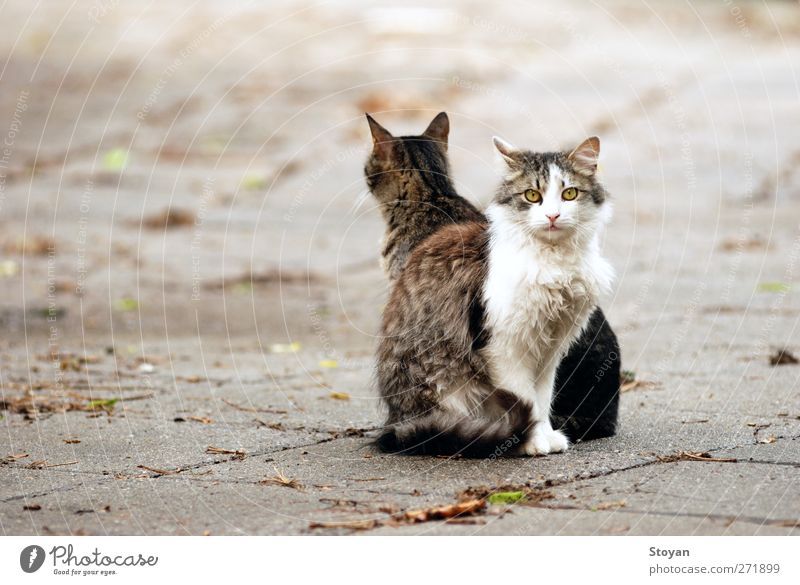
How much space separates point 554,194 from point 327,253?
5330 millimetres

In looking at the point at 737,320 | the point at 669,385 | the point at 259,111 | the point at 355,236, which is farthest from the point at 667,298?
the point at 259,111

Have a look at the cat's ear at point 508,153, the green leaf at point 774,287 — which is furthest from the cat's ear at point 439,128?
the green leaf at point 774,287

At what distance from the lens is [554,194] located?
3.73 m

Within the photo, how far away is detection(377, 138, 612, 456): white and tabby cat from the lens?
3723 millimetres

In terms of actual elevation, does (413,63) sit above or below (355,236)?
above

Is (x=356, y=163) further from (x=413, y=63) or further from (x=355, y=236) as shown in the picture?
(x=413, y=63)

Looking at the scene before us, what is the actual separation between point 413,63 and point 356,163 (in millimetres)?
3946

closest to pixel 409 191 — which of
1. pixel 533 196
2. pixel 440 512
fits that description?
pixel 533 196

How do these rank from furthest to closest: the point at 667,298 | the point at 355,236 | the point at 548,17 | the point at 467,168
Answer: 1. the point at 548,17
2. the point at 467,168
3. the point at 355,236
4. the point at 667,298

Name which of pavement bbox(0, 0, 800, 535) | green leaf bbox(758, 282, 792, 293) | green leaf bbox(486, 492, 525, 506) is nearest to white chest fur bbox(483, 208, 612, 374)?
pavement bbox(0, 0, 800, 535)

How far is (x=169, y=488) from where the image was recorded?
11.5 feet

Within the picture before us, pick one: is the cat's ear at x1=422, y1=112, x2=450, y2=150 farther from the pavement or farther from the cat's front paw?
the cat's front paw

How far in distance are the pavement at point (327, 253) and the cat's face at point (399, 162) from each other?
0.99 feet
